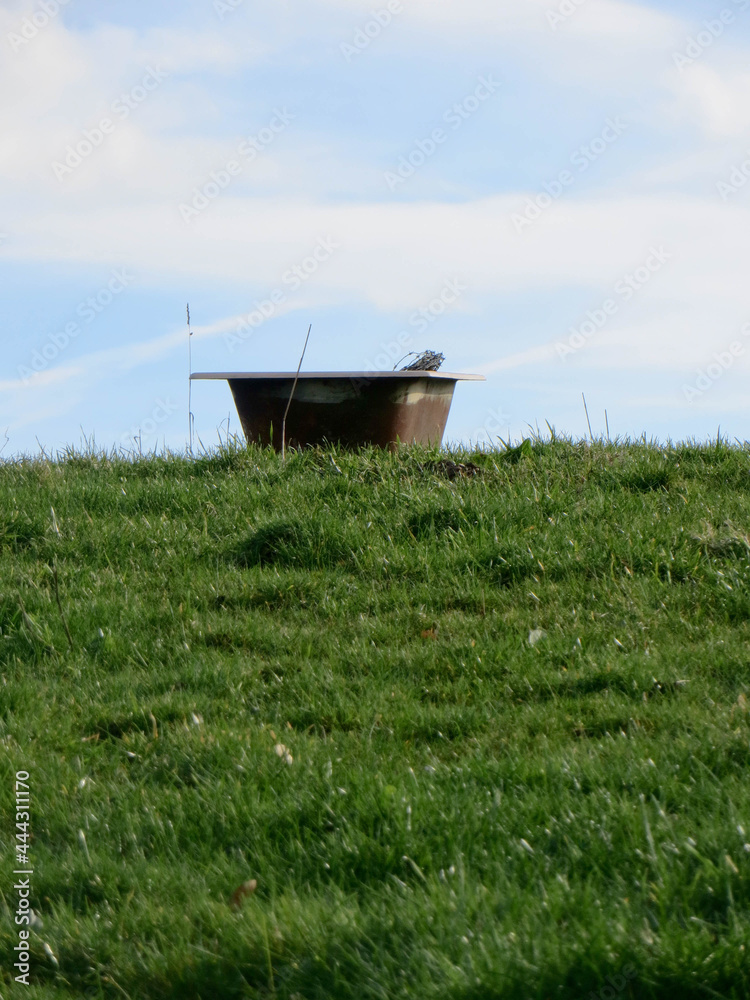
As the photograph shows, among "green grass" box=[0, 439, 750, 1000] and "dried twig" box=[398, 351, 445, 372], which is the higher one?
"dried twig" box=[398, 351, 445, 372]

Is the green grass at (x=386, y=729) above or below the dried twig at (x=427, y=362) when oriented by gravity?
below

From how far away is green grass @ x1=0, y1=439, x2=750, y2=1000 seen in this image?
95.9 inches

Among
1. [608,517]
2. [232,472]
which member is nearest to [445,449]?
[232,472]

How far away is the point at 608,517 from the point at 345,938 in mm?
4108

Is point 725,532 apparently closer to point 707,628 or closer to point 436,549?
point 707,628

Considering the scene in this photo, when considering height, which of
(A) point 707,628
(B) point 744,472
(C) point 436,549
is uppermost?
(B) point 744,472

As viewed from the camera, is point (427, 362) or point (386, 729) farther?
point (427, 362)

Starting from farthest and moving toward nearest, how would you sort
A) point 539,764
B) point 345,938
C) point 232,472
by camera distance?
point 232,472 < point 539,764 < point 345,938

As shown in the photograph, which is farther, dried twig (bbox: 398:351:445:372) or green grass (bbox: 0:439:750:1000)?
dried twig (bbox: 398:351:445:372)

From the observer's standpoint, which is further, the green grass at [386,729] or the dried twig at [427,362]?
the dried twig at [427,362]

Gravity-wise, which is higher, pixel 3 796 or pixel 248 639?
pixel 248 639

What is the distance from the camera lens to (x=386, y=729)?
151 inches

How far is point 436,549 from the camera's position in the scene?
228 inches

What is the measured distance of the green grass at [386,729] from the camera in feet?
7.99
